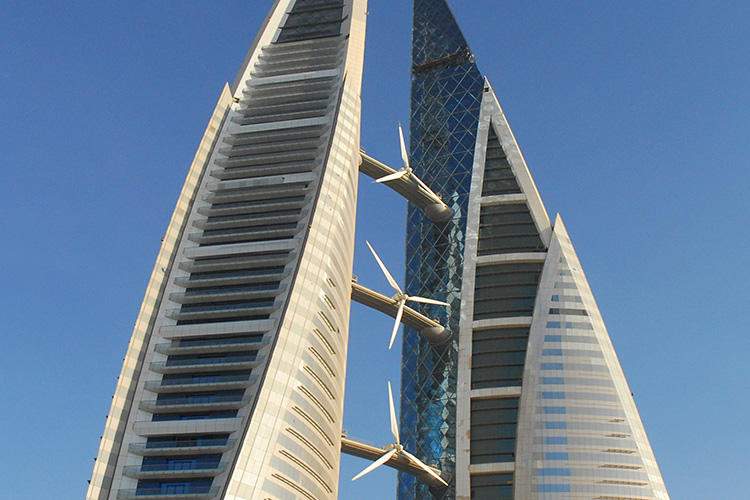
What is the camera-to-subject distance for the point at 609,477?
93.8 meters

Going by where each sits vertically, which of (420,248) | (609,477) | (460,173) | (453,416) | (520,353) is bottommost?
(609,477)

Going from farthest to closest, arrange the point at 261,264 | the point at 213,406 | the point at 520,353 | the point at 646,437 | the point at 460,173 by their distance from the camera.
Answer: the point at 460,173 < the point at 520,353 < the point at 646,437 < the point at 261,264 < the point at 213,406

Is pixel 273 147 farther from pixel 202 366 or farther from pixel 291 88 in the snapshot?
pixel 202 366

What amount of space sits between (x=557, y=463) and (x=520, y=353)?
16197mm

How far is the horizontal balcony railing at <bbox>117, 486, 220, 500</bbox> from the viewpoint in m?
72.7

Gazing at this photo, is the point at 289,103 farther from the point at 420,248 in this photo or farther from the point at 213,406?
the point at 213,406

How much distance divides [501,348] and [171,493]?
49146 millimetres

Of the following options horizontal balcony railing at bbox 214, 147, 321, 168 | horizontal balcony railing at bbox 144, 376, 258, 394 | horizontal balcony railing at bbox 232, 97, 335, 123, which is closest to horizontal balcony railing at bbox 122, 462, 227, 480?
horizontal balcony railing at bbox 144, 376, 258, 394

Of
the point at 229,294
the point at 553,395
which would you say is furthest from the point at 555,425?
the point at 229,294

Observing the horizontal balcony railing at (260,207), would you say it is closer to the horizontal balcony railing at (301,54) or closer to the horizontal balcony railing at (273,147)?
the horizontal balcony railing at (273,147)

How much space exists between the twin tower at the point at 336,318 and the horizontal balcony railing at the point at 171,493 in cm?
20

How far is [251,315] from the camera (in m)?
85.9

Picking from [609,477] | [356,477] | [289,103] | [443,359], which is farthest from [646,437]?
[289,103]

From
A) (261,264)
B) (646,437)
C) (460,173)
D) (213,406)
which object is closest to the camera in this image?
(213,406)
